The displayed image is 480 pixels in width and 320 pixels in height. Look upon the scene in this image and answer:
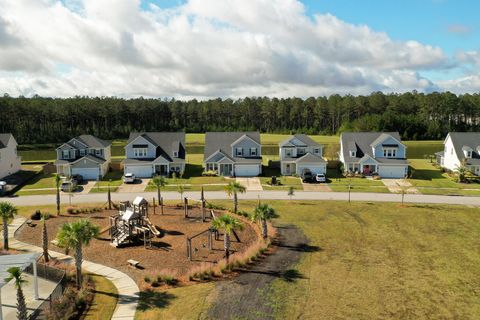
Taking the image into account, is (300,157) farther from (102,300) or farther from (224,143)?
(102,300)

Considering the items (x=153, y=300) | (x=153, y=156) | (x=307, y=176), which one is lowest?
(x=153, y=300)

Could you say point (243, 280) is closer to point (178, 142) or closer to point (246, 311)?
point (246, 311)

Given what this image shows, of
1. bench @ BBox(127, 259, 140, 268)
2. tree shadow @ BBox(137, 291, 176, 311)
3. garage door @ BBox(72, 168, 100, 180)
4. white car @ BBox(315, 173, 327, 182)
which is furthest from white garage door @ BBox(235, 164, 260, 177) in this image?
tree shadow @ BBox(137, 291, 176, 311)

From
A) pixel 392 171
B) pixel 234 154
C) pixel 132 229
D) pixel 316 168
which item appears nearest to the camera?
pixel 132 229

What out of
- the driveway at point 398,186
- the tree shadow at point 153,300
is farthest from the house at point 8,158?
the driveway at point 398,186

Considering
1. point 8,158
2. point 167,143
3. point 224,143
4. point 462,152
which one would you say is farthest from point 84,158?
point 462,152

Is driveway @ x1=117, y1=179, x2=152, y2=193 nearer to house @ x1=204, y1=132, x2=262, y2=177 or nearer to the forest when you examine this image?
house @ x1=204, y1=132, x2=262, y2=177

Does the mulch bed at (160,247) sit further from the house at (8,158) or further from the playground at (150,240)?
the house at (8,158)
